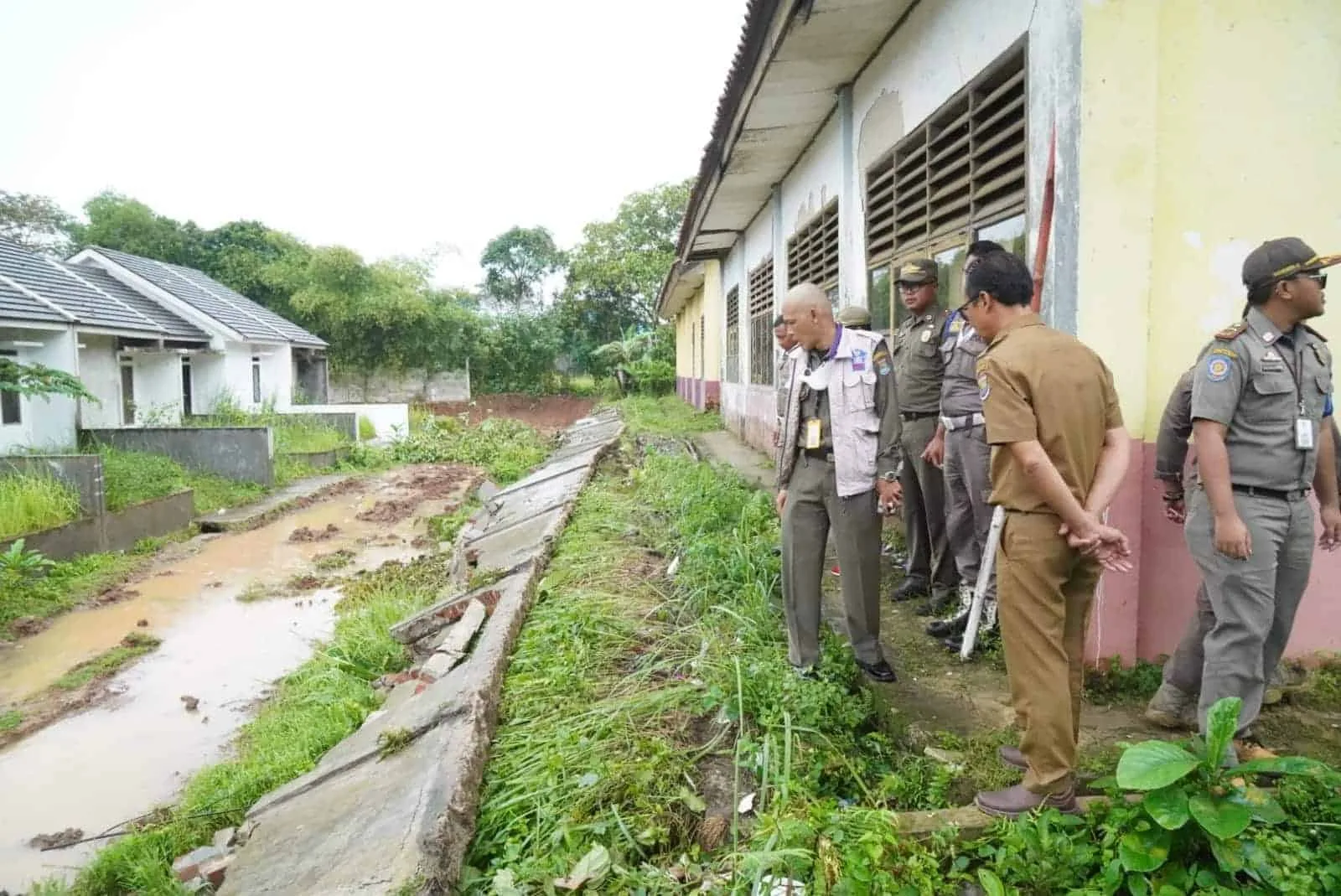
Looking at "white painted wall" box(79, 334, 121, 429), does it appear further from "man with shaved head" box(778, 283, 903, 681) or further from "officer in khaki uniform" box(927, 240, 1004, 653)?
"officer in khaki uniform" box(927, 240, 1004, 653)

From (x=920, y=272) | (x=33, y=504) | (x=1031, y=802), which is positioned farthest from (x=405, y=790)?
(x=33, y=504)

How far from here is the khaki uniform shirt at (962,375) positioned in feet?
11.8

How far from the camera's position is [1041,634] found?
7.11 feet

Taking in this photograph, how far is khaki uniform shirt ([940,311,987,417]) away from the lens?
360 cm

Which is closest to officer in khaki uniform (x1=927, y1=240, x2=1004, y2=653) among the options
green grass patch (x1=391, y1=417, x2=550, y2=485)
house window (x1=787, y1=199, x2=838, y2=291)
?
house window (x1=787, y1=199, x2=838, y2=291)

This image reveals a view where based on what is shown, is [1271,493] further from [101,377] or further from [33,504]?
[101,377]

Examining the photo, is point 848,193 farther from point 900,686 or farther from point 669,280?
point 669,280

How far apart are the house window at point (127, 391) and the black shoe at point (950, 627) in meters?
16.6

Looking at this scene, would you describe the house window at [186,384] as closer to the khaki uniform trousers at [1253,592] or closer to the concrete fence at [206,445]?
the concrete fence at [206,445]

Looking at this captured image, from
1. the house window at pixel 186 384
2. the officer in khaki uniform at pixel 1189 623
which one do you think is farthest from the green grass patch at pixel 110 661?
the house window at pixel 186 384

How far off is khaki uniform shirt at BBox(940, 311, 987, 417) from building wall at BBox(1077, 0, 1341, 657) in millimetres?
500

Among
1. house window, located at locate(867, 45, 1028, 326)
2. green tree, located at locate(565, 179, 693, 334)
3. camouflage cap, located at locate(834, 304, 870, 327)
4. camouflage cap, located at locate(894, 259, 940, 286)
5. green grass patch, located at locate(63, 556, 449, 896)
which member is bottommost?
green grass patch, located at locate(63, 556, 449, 896)

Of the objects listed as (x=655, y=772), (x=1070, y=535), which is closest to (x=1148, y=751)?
(x=1070, y=535)

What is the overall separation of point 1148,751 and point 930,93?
3.96 metres
